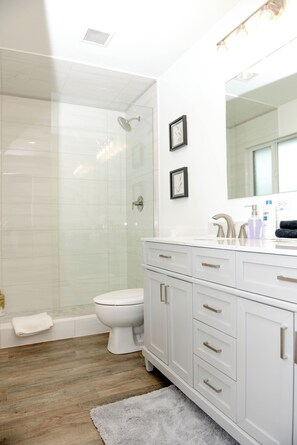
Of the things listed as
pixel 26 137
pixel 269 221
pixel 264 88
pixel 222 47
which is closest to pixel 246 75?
pixel 264 88

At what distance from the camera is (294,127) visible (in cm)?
158

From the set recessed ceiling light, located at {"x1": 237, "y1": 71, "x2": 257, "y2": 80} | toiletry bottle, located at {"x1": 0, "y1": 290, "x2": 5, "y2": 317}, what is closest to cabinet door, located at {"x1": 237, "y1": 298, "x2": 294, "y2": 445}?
recessed ceiling light, located at {"x1": 237, "y1": 71, "x2": 257, "y2": 80}

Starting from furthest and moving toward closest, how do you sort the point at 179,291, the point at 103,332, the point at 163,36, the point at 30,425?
the point at 103,332
the point at 163,36
the point at 179,291
the point at 30,425

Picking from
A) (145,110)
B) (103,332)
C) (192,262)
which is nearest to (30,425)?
(192,262)

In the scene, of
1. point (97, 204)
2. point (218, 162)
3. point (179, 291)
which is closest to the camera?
point (179, 291)

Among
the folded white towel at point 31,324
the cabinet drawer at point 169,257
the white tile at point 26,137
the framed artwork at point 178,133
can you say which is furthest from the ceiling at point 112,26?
the folded white towel at point 31,324

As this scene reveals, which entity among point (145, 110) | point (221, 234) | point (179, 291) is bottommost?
point (179, 291)

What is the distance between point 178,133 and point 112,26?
0.89m

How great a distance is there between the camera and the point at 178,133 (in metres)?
2.56

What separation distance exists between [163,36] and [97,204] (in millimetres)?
1633

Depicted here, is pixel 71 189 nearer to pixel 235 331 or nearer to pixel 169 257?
pixel 169 257

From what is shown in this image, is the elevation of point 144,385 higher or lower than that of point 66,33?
lower

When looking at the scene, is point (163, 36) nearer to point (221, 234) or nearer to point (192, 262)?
point (221, 234)

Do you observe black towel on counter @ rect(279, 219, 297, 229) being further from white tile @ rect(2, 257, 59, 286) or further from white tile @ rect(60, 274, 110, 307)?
white tile @ rect(2, 257, 59, 286)
